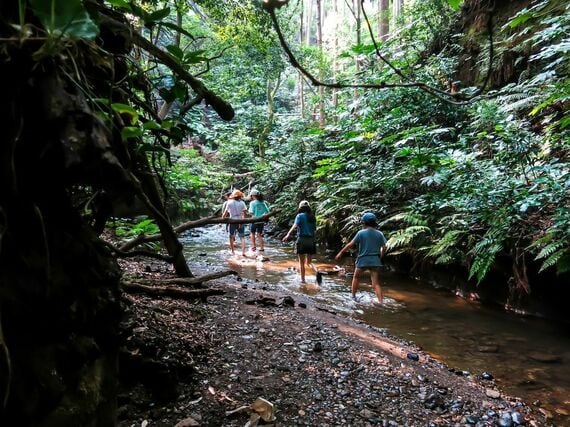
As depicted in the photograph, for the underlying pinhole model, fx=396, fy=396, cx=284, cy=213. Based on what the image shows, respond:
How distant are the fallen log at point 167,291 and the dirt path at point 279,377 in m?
0.08

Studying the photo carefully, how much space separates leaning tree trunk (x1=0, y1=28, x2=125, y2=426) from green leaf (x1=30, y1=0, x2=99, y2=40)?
0.13 meters

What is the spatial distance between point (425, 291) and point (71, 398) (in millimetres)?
7230

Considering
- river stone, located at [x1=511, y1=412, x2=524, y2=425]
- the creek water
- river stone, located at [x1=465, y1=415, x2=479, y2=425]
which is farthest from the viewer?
the creek water

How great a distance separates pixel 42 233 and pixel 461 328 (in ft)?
19.4

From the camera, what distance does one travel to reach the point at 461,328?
5953 millimetres

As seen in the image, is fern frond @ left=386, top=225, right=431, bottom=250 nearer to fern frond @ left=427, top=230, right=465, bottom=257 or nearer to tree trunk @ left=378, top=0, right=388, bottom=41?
fern frond @ left=427, top=230, right=465, bottom=257

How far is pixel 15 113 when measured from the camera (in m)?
1.50

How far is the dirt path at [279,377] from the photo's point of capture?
275 cm

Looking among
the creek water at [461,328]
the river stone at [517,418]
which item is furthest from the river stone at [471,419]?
the creek water at [461,328]

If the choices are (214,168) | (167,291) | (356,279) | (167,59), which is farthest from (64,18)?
(214,168)

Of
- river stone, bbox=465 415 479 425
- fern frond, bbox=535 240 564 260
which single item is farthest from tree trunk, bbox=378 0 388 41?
river stone, bbox=465 415 479 425

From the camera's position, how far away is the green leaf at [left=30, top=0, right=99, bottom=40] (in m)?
1.32

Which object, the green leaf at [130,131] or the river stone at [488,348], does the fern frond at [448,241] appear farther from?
the green leaf at [130,131]

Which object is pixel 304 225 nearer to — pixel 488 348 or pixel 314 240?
pixel 314 240
